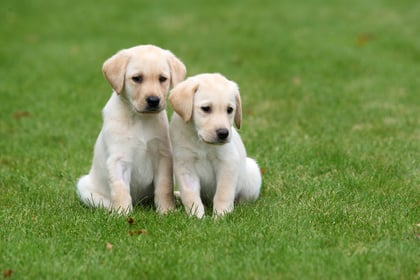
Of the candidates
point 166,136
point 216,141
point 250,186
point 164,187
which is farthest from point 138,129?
point 250,186

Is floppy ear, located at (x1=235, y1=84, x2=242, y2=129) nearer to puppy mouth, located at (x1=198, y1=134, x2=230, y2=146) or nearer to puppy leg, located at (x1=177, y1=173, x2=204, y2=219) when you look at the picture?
puppy mouth, located at (x1=198, y1=134, x2=230, y2=146)

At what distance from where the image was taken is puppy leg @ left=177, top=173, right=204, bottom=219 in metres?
5.91

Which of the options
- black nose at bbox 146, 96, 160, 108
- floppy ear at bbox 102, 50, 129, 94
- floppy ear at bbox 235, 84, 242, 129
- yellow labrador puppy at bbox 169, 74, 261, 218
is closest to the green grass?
yellow labrador puppy at bbox 169, 74, 261, 218

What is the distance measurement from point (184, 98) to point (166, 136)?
1.85 feet

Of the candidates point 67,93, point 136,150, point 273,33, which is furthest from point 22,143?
point 273,33

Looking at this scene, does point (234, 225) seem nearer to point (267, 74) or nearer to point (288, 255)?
point (288, 255)

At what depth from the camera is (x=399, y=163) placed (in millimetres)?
7430

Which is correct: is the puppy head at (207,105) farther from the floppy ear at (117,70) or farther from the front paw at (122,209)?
the front paw at (122,209)

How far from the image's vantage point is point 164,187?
20.2 feet

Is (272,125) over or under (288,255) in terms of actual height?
under

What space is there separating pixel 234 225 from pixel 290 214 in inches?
21.5

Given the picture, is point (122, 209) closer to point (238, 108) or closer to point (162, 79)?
point (162, 79)

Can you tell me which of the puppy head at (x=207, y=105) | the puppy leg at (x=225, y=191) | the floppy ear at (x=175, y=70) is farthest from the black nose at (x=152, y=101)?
the puppy leg at (x=225, y=191)

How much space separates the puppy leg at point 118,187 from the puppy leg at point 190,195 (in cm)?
44
